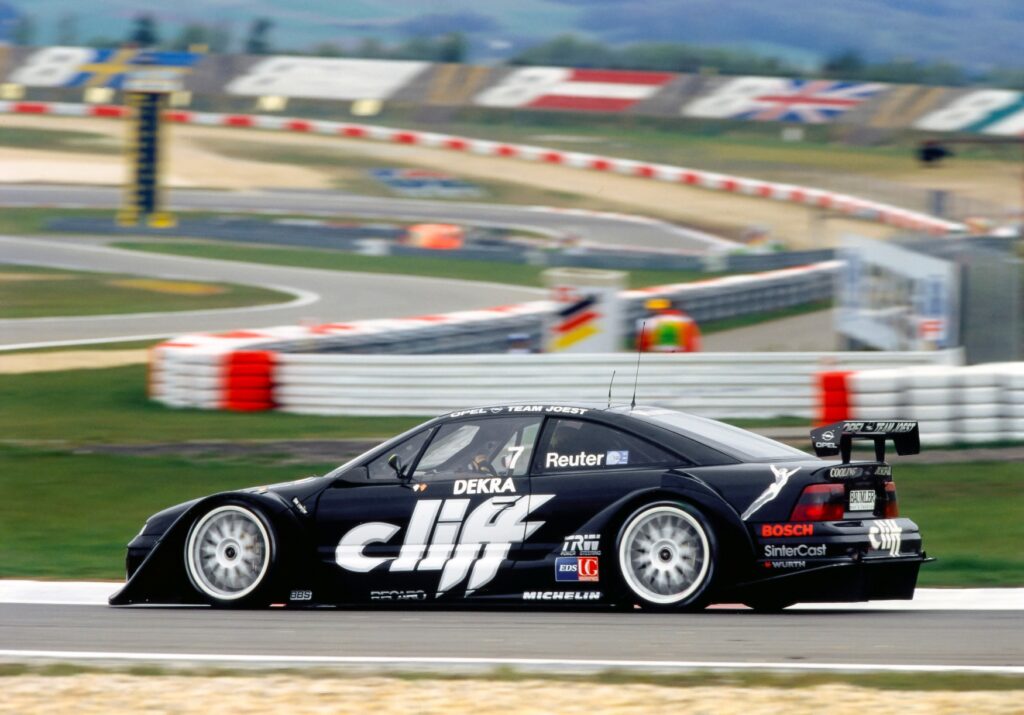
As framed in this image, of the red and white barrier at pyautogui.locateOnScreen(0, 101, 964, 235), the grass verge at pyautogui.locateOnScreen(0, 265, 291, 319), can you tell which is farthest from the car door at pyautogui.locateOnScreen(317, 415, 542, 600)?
the red and white barrier at pyautogui.locateOnScreen(0, 101, 964, 235)

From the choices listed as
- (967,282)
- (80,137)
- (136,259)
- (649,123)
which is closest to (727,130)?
(649,123)

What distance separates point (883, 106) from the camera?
63.8m

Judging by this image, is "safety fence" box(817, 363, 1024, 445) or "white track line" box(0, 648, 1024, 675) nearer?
"white track line" box(0, 648, 1024, 675)

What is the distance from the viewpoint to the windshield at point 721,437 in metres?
7.43

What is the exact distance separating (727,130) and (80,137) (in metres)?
24.6

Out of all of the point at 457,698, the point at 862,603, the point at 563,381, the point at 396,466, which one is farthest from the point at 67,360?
the point at 457,698

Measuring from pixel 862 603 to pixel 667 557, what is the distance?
4.37 feet

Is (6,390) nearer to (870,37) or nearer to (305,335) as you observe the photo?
(305,335)

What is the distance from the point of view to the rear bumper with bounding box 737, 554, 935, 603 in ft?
23.0

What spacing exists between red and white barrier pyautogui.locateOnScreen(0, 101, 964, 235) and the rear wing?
34.2 m

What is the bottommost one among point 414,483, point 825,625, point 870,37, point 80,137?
point 825,625

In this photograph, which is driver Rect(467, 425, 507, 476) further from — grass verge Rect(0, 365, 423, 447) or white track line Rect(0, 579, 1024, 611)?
grass verge Rect(0, 365, 423, 447)

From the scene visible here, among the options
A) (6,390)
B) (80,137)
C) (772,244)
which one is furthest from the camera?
(80,137)

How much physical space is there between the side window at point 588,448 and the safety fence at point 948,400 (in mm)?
6620
